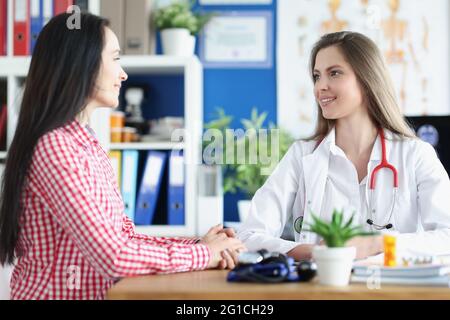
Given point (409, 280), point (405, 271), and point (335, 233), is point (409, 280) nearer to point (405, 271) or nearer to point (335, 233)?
point (405, 271)

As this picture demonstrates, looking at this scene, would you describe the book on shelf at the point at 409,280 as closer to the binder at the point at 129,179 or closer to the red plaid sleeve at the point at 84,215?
the red plaid sleeve at the point at 84,215

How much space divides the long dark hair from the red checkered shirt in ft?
0.07

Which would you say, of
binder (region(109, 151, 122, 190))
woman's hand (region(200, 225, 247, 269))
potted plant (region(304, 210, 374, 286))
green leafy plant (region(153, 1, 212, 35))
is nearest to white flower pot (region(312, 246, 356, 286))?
potted plant (region(304, 210, 374, 286))

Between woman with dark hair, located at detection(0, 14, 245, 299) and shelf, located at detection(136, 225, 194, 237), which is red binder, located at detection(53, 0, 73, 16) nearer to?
shelf, located at detection(136, 225, 194, 237)

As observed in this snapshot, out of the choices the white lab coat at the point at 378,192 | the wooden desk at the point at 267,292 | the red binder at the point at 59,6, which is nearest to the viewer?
the wooden desk at the point at 267,292

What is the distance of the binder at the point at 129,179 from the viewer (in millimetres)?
3037

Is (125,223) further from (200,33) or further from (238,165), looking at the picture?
(200,33)

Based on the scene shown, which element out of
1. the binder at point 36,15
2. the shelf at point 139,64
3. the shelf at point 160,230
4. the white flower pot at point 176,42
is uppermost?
the binder at point 36,15

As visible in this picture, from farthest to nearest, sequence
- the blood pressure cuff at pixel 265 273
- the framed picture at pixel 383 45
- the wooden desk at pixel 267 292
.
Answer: the framed picture at pixel 383 45
the blood pressure cuff at pixel 265 273
the wooden desk at pixel 267 292

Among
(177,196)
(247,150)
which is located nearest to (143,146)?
(177,196)

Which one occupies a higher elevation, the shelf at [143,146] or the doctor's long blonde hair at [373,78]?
the doctor's long blonde hair at [373,78]

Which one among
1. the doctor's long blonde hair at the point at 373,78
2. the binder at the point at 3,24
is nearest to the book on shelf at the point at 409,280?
the doctor's long blonde hair at the point at 373,78

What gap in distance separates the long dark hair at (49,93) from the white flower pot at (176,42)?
173 centimetres

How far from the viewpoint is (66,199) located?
3.97 feet
